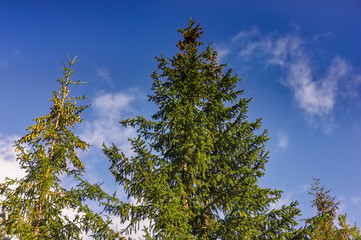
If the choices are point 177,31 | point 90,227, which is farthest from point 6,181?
point 177,31

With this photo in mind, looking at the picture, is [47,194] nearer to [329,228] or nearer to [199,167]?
[199,167]

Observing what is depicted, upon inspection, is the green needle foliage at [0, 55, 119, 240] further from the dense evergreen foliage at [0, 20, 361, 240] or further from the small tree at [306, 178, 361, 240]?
the small tree at [306, 178, 361, 240]

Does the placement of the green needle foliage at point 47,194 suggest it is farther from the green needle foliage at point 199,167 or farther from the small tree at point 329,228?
the small tree at point 329,228

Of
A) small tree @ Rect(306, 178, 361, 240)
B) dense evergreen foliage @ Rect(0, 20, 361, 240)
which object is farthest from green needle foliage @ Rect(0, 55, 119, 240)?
small tree @ Rect(306, 178, 361, 240)

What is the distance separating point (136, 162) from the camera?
8.66m

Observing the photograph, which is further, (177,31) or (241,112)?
(177,31)

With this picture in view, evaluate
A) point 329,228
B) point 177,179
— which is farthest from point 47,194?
point 329,228

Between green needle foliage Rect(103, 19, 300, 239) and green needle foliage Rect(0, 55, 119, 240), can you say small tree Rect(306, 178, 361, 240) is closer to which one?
green needle foliage Rect(103, 19, 300, 239)

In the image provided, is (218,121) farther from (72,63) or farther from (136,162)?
(72,63)

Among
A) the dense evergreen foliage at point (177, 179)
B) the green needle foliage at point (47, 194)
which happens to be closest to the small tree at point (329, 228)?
the dense evergreen foliage at point (177, 179)

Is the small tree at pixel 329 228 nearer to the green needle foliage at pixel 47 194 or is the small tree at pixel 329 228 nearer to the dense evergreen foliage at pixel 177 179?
the dense evergreen foliage at pixel 177 179

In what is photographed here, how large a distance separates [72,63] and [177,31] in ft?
19.1

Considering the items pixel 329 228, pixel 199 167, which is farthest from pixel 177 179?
pixel 329 228

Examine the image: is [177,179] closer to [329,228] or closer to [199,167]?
[199,167]
